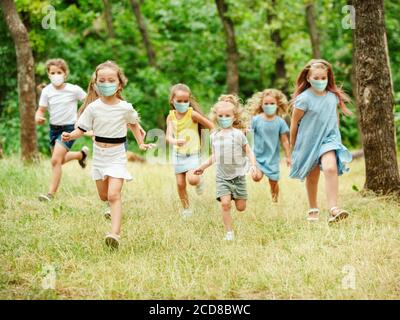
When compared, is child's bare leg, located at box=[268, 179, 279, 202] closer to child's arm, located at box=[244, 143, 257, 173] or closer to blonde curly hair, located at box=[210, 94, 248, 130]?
blonde curly hair, located at box=[210, 94, 248, 130]

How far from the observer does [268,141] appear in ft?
28.5

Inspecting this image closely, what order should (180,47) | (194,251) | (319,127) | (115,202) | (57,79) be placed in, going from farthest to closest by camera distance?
(180,47)
(57,79)
(319,127)
(115,202)
(194,251)

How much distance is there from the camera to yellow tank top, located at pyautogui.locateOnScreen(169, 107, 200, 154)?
303 inches

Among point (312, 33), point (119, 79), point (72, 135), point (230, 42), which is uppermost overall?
point (312, 33)

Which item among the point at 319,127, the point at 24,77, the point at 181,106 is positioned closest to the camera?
the point at 319,127

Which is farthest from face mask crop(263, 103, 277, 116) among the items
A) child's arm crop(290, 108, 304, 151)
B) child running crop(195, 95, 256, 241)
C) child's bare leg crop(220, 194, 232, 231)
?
child's bare leg crop(220, 194, 232, 231)

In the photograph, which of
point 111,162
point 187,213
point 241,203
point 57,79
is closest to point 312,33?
point 57,79

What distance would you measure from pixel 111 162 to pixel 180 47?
1722 centimetres

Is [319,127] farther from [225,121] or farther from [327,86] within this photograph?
[225,121]

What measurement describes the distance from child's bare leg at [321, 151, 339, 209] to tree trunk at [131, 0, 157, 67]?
14.2 m

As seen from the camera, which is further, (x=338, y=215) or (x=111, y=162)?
(x=338, y=215)

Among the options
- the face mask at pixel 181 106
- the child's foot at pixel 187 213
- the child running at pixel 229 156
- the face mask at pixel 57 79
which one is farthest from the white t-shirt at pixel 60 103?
the child running at pixel 229 156

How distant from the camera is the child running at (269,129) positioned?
8.57m
